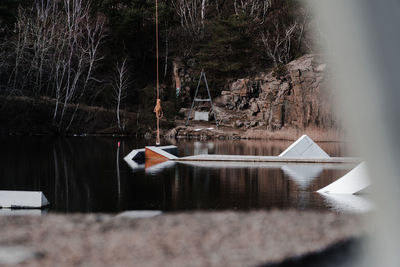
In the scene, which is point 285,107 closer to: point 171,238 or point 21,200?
point 21,200

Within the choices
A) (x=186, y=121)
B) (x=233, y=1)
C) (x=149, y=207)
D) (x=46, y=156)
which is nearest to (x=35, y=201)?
(x=149, y=207)

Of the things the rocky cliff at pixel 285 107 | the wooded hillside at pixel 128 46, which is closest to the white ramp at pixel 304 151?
the rocky cliff at pixel 285 107

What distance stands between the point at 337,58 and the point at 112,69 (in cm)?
3655

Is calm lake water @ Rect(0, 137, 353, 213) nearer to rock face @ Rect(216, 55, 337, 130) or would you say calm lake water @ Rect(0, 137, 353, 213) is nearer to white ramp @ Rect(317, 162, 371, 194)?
white ramp @ Rect(317, 162, 371, 194)

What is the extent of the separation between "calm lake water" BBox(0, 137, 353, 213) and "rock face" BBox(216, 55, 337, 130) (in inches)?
688

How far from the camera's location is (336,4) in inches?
205

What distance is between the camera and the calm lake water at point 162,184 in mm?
10031

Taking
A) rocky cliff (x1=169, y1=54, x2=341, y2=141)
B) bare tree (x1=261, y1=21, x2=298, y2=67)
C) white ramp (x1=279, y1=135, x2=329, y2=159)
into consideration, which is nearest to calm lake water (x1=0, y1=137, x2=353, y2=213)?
white ramp (x1=279, y1=135, x2=329, y2=159)

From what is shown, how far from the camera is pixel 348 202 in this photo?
9930 mm

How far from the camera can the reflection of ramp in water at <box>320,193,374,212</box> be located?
30.5ft

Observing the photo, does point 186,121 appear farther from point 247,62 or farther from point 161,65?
point 161,65

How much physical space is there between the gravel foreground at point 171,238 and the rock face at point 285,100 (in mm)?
26823

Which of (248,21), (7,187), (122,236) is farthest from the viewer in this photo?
(248,21)

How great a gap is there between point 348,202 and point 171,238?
430 cm
